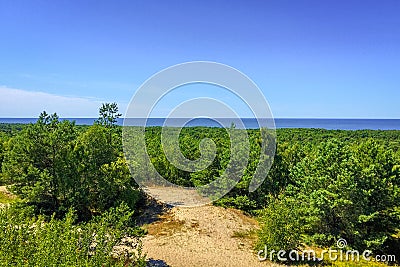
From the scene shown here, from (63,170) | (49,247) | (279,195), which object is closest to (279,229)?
(279,195)

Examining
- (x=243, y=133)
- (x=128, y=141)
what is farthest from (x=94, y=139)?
(x=243, y=133)

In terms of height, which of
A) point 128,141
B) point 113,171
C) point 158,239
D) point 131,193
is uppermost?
point 128,141

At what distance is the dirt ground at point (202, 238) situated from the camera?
Result: 17.7 metres

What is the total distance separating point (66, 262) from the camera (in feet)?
28.0

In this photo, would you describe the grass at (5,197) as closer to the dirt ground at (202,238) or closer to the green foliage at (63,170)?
the green foliage at (63,170)

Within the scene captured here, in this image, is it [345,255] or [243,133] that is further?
[243,133]

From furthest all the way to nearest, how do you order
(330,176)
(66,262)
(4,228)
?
(330,176), (4,228), (66,262)

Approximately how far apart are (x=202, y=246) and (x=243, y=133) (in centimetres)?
1184

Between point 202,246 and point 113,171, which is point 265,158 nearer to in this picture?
point 202,246

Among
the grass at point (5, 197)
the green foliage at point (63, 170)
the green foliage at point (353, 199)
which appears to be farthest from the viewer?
the grass at point (5, 197)

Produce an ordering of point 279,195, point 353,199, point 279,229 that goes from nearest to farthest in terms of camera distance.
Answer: point 279,229 → point 353,199 → point 279,195

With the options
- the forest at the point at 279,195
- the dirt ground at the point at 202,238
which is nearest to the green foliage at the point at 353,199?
the forest at the point at 279,195

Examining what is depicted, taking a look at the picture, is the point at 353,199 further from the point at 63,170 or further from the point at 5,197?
the point at 5,197

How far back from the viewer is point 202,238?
68.7ft
